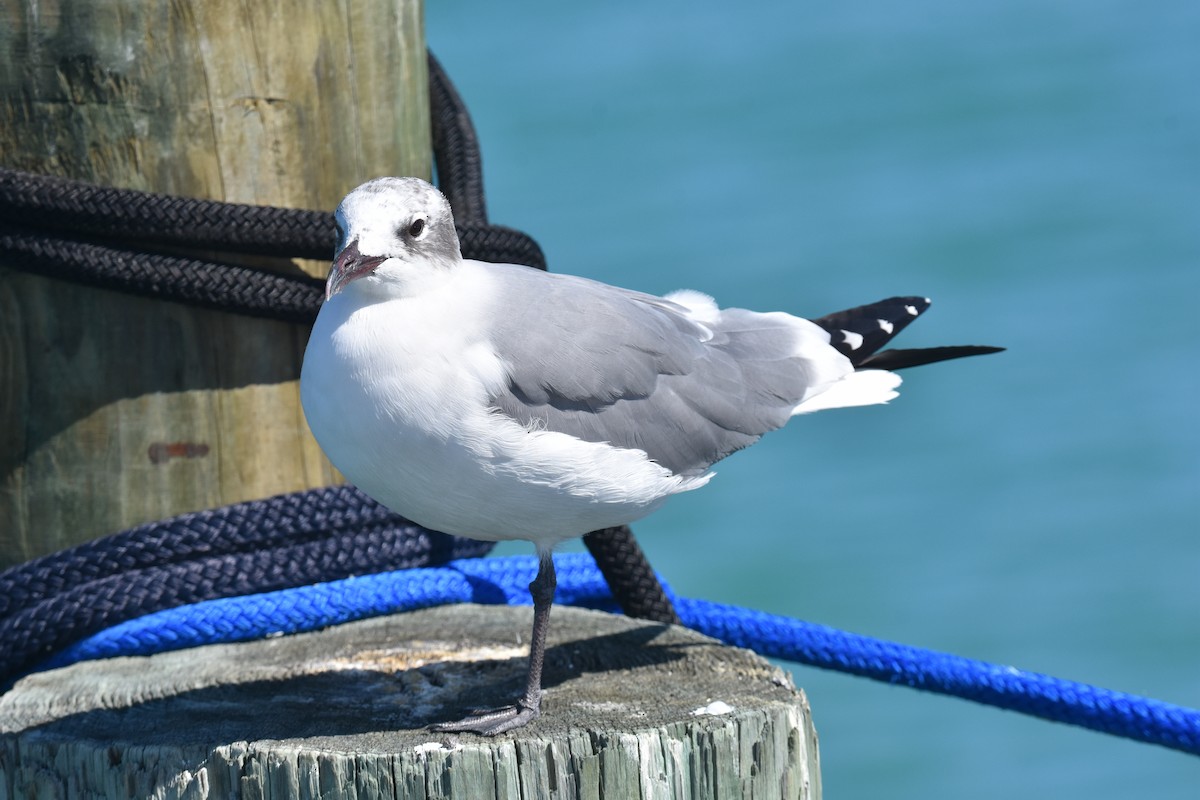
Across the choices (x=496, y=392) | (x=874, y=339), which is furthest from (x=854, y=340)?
(x=496, y=392)

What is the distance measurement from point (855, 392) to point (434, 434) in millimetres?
564

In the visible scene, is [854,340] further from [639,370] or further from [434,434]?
[434,434]

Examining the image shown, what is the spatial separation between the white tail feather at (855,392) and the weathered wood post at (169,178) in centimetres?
52

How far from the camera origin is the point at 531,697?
55.9 inches

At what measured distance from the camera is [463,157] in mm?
1883

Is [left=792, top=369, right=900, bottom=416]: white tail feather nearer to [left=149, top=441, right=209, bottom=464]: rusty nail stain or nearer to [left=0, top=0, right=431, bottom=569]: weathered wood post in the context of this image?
[left=0, top=0, right=431, bottom=569]: weathered wood post

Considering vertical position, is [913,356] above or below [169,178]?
below

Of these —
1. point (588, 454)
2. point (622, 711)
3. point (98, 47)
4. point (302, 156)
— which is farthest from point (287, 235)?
point (622, 711)

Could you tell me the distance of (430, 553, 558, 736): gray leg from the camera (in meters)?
1.34

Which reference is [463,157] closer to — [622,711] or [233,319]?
[233,319]

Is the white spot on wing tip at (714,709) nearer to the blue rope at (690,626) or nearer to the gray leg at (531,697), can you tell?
the gray leg at (531,697)

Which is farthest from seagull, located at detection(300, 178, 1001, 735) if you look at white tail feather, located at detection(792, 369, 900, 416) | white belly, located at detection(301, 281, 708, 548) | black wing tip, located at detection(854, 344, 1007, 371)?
black wing tip, located at detection(854, 344, 1007, 371)

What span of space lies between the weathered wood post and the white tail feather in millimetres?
523

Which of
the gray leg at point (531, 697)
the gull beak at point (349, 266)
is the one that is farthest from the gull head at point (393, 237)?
the gray leg at point (531, 697)
